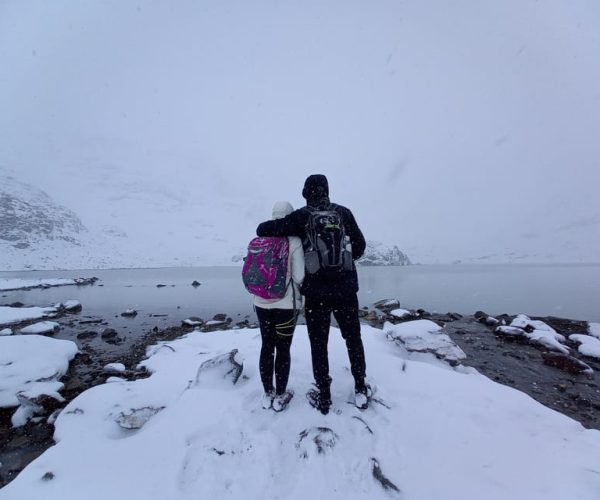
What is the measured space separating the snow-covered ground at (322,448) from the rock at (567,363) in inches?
244

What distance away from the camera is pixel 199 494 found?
272 cm

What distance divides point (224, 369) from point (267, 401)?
1463 millimetres

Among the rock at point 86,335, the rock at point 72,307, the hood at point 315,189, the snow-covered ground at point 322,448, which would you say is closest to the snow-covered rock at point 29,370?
the snow-covered ground at point 322,448

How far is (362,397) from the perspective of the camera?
379cm

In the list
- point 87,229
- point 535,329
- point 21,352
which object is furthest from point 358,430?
point 87,229

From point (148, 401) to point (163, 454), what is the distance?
6.00ft

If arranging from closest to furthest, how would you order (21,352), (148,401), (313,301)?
(313,301) → (148,401) → (21,352)

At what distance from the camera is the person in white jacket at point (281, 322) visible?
358 centimetres

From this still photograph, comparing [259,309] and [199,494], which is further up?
[259,309]

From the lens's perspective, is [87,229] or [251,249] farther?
[87,229]

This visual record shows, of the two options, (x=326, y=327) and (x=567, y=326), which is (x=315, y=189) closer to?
(x=326, y=327)

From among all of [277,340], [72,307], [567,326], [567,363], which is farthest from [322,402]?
[72,307]

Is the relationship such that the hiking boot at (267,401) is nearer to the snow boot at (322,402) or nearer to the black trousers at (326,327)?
the snow boot at (322,402)

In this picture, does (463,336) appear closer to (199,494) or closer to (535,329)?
(535,329)
